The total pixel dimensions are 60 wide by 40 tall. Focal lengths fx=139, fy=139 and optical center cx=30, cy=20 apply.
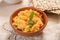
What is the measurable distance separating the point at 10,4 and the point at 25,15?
0.55 ft

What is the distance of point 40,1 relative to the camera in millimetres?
648

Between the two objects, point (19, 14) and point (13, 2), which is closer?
point (19, 14)

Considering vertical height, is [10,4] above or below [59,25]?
above

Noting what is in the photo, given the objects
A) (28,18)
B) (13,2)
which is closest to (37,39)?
(28,18)

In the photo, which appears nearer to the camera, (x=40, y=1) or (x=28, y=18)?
(x=28, y=18)

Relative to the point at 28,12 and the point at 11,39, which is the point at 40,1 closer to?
the point at 28,12

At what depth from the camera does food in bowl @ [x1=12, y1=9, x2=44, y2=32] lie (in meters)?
0.50

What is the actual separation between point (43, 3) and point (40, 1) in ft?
A: 0.06

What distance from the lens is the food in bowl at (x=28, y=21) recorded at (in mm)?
504

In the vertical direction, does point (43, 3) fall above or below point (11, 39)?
above

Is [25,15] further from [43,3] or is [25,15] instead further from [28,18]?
[43,3]

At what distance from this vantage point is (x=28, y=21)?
20.2 inches

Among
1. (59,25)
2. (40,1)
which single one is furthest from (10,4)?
(59,25)

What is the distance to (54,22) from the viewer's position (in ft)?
2.00
